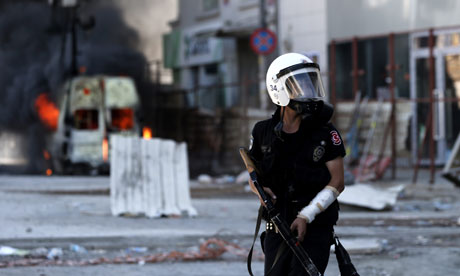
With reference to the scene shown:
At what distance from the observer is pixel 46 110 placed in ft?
78.0

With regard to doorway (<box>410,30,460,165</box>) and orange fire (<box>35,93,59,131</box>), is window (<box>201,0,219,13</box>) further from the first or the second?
doorway (<box>410,30,460,165</box>)

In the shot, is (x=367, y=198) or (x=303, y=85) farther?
(x=367, y=198)

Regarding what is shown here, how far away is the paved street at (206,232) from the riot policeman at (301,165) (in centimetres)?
265

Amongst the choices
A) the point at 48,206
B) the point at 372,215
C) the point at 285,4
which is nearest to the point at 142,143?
the point at 48,206

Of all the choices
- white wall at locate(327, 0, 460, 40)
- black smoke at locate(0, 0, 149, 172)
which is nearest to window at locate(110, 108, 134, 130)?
black smoke at locate(0, 0, 149, 172)

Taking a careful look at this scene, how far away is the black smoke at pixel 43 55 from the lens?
25250mm

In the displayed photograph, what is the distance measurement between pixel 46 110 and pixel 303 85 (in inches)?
814

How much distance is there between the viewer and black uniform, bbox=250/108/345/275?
3.82 meters

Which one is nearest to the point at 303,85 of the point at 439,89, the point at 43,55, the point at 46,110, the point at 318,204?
the point at 318,204

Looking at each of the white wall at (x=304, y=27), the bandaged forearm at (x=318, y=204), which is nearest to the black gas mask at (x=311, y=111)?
the bandaged forearm at (x=318, y=204)

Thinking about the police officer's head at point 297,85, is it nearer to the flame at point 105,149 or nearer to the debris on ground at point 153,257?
the debris on ground at point 153,257

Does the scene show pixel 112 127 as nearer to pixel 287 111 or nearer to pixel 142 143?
pixel 142 143

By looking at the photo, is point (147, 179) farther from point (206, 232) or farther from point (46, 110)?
point (46, 110)

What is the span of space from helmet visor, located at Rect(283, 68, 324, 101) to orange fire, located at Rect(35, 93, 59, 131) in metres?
18.8
